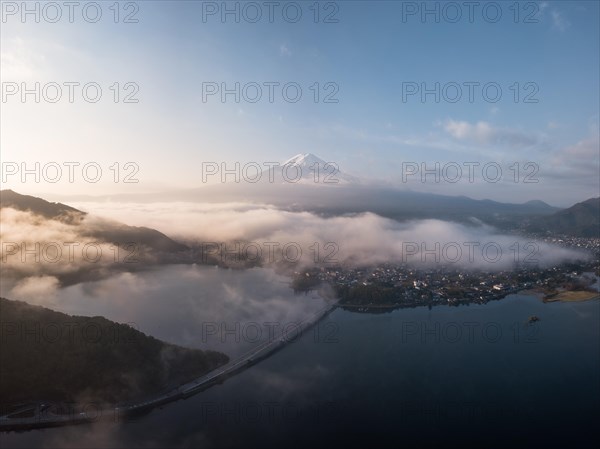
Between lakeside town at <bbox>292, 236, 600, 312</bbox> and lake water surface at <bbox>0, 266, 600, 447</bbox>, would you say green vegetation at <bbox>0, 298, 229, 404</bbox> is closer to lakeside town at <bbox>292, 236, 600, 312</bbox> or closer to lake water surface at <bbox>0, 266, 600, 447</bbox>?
lake water surface at <bbox>0, 266, 600, 447</bbox>

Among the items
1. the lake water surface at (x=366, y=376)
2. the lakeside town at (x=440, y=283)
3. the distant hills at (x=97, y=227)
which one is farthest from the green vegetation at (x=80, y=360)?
the distant hills at (x=97, y=227)

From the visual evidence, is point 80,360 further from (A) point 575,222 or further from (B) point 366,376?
(A) point 575,222

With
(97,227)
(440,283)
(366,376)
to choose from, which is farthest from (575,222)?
(97,227)

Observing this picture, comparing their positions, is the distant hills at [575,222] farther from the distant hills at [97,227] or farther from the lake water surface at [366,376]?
the distant hills at [97,227]

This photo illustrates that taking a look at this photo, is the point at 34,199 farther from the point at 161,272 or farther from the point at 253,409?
the point at 253,409

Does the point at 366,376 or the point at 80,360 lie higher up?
the point at 80,360
